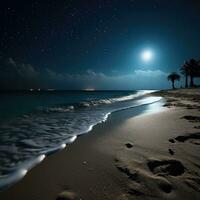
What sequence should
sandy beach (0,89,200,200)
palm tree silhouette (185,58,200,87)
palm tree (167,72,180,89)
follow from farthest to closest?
1. palm tree (167,72,180,89)
2. palm tree silhouette (185,58,200,87)
3. sandy beach (0,89,200,200)

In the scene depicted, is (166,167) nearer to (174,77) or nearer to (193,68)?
(193,68)

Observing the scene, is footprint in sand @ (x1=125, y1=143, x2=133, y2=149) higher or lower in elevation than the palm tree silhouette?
lower

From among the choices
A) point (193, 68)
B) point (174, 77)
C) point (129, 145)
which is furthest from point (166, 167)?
point (174, 77)

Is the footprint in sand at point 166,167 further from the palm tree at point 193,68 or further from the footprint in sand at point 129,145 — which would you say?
the palm tree at point 193,68

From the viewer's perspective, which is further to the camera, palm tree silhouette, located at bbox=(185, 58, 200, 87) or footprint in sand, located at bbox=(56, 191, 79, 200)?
palm tree silhouette, located at bbox=(185, 58, 200, 87)

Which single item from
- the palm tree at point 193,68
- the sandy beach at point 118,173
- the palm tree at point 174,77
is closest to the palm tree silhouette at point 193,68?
the palm tree at point 193,68

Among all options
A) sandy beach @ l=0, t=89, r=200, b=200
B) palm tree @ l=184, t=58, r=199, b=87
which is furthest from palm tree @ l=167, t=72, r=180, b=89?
sandy beach @ l=0, t=89, r=200, b=200

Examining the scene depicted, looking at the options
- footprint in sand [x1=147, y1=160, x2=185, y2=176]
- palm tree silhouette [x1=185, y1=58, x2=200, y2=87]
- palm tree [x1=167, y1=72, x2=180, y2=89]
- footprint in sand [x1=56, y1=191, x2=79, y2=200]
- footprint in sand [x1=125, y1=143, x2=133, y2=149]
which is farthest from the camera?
palm tree [x1=167, y1=72, x2=180, y2=89]

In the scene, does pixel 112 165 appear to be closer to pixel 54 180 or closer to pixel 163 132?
pixel 54 180

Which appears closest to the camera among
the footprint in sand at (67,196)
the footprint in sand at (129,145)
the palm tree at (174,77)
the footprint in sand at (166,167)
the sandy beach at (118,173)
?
the footprint in sand at (67,196)

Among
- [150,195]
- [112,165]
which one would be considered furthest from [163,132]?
[150,195]

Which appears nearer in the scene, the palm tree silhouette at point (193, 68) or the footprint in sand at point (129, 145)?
the footprint in sand at point (129, 145)

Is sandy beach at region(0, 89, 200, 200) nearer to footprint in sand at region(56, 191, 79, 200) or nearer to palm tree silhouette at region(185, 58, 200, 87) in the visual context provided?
footprint in sand at region(56, 191, 79, 200)

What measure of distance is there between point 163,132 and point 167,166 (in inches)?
101
